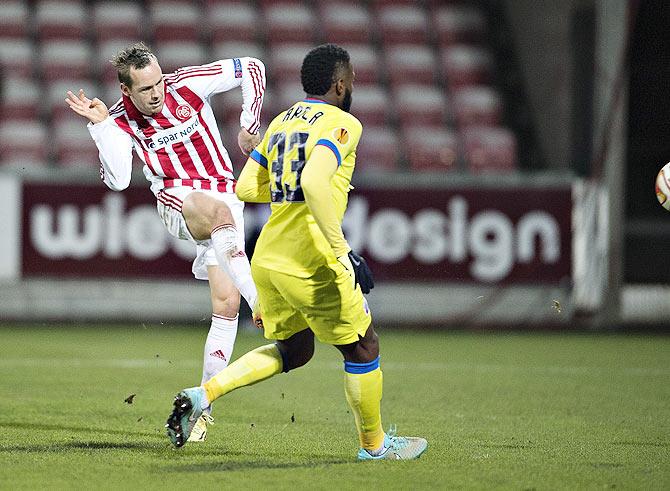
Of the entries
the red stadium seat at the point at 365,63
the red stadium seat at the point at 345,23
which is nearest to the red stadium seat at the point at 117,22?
the red stadium seat at the point at 345,23

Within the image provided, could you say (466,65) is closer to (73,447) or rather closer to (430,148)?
(430,148)

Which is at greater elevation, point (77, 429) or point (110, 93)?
point (110, 93)

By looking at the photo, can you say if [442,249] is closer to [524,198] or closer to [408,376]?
[524,198]

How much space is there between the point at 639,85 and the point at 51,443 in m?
10.8

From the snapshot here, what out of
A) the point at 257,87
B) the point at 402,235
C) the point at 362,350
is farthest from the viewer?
the point at 402,235

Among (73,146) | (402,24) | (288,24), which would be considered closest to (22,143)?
(73,146)

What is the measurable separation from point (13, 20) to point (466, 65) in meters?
6.11

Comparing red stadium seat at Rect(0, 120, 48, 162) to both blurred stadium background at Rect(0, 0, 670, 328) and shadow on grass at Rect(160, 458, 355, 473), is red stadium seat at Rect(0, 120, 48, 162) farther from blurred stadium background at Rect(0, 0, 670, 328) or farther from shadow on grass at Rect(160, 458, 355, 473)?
shadow on grass at Rect(160, 458, 355, 473)

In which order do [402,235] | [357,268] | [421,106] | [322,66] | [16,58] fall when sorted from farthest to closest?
[421,106]
[16,58]
[402,235]
[322,66]
[357,268]

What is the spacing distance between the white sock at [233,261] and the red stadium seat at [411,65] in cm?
1071

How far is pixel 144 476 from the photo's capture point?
4.99 m

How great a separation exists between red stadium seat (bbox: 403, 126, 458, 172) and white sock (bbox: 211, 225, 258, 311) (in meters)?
8.87

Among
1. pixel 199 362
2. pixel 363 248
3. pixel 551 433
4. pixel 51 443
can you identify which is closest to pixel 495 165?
pixel 363 248

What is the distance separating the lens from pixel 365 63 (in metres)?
16.7
